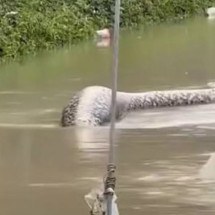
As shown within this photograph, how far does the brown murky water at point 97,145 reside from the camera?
6.28 m

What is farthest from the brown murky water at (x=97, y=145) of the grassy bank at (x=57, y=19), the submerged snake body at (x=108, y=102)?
the grassy bank at (x=57, y=19)

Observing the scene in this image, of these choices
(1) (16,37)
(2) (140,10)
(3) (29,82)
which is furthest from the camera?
(2) (140,10)

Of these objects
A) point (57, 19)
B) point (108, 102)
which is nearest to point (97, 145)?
point (108, 102)

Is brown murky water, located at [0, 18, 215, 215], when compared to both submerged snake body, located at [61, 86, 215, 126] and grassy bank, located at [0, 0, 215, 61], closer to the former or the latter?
submerged snake body, located at [61, 86, 215, 126]

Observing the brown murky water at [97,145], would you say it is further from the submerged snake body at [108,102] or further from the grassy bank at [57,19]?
the grassy bank at [57,19]

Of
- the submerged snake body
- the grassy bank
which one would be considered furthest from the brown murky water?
the grassy bank

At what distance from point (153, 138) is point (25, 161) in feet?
4.37

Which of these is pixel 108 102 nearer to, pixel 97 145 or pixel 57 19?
pixel 97 145

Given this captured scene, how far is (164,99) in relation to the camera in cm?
1072

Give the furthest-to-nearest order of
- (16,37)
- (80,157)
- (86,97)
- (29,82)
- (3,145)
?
1. (16,37)
2. (29,82)
3. (86,97)
4. (3,145)
5. (80,157)

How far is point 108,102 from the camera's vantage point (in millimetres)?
10203

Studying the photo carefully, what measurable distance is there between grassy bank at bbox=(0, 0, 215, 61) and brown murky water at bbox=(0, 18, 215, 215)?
219cm

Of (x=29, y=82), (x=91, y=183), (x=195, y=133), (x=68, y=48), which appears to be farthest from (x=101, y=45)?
(x=91, y=183)

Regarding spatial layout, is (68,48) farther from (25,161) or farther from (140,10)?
(25,161)
